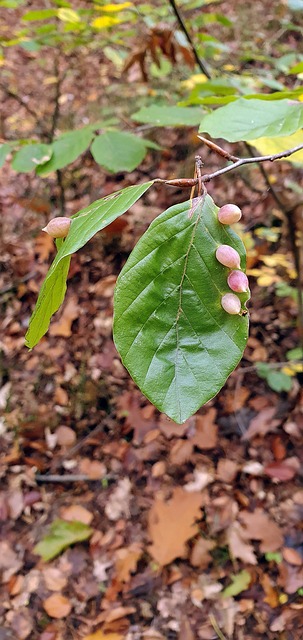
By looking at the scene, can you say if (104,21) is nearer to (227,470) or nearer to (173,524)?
(227,470)

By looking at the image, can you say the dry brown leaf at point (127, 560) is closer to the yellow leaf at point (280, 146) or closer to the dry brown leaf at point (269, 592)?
the dry brown leaf at point (269, 592)

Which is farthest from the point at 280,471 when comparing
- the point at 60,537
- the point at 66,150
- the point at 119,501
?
the point at 66,150

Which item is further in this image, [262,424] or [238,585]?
[262,424]

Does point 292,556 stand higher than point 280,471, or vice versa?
point 280,471

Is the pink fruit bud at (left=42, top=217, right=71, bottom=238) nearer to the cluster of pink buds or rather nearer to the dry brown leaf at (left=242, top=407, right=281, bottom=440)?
the cluster of pink buds

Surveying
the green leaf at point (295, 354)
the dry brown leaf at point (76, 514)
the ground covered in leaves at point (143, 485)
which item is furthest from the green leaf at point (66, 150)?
the dry brown leaf at point (76, 514)

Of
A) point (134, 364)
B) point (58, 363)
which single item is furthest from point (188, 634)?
point (134, 364)

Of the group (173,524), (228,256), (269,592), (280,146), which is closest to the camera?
(228,256)
